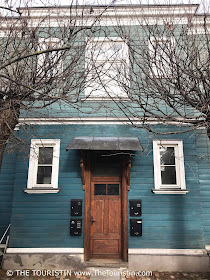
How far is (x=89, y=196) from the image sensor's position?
655cm

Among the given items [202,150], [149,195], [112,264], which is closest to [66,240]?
[112,264]


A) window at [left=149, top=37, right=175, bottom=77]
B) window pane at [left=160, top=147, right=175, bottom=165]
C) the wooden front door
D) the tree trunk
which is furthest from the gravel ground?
window at [left=149, top=37, right=175, bottom=77]

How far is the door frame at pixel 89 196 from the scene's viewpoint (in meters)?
6.22

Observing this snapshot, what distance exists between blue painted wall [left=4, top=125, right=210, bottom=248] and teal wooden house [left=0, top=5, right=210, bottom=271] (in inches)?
1.1

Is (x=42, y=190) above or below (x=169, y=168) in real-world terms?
below

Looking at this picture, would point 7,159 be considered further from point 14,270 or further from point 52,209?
point 14,270

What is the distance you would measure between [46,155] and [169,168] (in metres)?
3.99

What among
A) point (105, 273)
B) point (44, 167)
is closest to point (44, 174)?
point (44, 167)

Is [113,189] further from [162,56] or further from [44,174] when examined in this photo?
[162,56]

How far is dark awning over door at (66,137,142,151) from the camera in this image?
5844 mm

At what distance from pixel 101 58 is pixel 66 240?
600cm

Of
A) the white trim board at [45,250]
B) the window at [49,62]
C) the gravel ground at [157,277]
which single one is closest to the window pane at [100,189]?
the white trim board at [45,250]

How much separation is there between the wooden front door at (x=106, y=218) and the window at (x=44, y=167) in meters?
1.29

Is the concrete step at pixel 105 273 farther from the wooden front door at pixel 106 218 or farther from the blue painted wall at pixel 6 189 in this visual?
the blue painted wall at pixel 6 189
